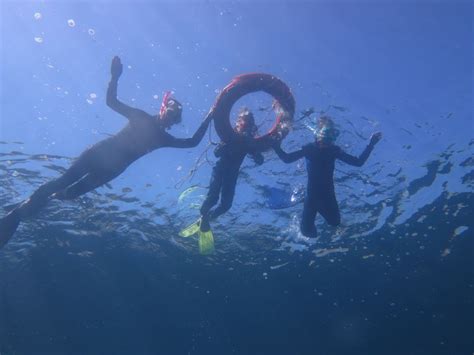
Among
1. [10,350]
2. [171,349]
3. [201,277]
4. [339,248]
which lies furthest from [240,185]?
[10,350]

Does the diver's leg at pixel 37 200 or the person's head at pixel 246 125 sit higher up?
the person's head at pixel 246 125

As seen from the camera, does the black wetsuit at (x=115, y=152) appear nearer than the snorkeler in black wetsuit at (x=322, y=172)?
Yes

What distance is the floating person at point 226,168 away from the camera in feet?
29.4

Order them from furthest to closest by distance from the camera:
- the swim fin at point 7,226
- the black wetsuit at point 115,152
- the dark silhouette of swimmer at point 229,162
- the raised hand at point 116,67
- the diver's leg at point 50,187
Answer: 1. the dark silhouette of swimmer at point 229,162
2. the black wetsuit at point 115,152
3. the diver's leg at point 50,187
4. the swim fin at point 7,226
5. the raised hand at point 116,67

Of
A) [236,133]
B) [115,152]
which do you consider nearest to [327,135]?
[236,133]

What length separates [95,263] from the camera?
19688 mm

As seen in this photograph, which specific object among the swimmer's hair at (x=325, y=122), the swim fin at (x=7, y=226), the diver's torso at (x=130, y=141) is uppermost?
the swimmer's hair at (x=325, y=122)

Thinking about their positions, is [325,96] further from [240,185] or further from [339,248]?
[339,248]

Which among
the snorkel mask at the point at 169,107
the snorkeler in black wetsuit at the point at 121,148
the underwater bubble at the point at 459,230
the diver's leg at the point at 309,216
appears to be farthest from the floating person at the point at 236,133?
the underwater bubble at the point at 459,230

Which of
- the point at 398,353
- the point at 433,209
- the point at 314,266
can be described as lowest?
the point at 398,353

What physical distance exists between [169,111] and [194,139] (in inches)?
36.5

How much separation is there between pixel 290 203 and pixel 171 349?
22.0 m

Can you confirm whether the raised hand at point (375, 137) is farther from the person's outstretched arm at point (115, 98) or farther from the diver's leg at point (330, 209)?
the person's outstretched arm at point (115, 98)

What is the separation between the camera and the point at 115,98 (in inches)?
309
